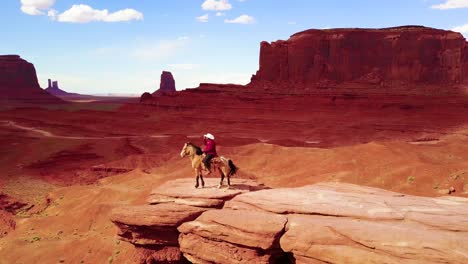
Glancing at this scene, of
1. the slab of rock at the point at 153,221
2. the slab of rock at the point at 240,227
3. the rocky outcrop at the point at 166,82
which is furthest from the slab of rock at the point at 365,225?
the rocky outcrop at the point at 166,82

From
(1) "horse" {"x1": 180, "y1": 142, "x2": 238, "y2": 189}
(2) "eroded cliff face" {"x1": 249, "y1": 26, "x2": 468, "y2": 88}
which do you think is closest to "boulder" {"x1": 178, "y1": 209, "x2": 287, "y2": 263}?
(1) "horse" {"x1": 180, "y1": 142, "x2": 238, "y2": 189}

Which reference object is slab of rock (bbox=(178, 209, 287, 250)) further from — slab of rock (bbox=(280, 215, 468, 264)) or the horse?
the horse

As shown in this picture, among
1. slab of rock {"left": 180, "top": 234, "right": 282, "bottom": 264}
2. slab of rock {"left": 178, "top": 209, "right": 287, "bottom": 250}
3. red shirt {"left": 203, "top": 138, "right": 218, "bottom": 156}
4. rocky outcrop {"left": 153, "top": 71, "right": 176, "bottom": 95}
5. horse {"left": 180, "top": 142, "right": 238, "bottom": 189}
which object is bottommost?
slab of rock {"left": 180, "top": 234, "right": 282, "bottom": 264}

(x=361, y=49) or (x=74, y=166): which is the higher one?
(x=361, y=49)

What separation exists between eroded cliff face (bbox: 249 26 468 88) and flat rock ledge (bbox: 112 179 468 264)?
213ft

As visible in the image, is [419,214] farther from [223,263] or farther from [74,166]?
[74,166]

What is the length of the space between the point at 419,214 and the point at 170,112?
6868 cm

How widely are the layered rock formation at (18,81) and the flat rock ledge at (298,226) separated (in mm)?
126797

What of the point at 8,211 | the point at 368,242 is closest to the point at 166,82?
the point at 8,211

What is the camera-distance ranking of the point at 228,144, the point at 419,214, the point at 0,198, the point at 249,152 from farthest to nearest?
1. the point at 228,144
2. the point at 249,152
3. the point at 0,198
4. the point at 419,214

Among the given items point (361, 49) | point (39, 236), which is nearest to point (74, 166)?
point (39, 236)

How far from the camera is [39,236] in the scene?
18953mm

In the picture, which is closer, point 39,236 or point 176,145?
point 39,236

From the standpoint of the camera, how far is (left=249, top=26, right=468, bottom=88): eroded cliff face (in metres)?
72.2
